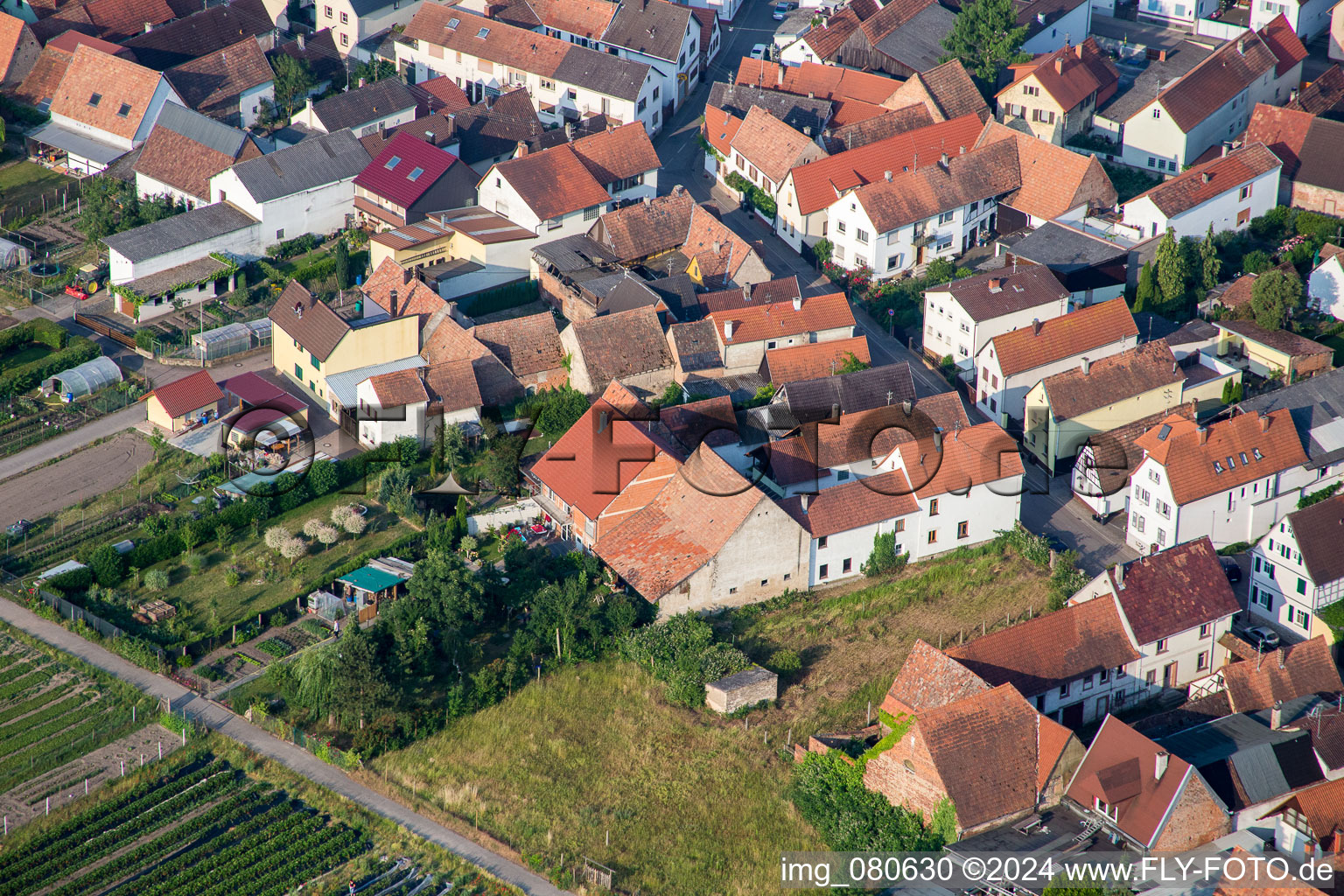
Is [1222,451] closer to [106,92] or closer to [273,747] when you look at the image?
[273,747]

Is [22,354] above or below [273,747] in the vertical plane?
above

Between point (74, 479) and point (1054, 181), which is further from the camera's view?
point (1054, 181)

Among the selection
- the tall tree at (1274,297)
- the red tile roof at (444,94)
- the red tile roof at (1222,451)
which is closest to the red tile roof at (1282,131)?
the tall tree at (1274,297)

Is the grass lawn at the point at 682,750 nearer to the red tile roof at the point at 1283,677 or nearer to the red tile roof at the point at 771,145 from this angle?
the red tile roof at the point at 1283,677

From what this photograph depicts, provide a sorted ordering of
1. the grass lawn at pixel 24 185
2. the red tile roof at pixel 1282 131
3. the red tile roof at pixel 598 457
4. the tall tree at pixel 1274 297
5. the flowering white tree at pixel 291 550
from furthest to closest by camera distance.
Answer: the grass lawn at pixel 24 185 < the red tile roof at pixel 1282 131 < the tall tree at pixel 1274 297 < the red tile roof at pixel 598 457 < the flowering white tree at pixel 291 550

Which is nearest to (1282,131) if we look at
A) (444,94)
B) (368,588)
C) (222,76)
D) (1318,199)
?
(1318,199)

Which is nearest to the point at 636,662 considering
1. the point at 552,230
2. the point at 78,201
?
the point at 552,230

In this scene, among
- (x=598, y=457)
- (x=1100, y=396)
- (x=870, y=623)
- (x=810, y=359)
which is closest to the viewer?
(x=870, y=623)
